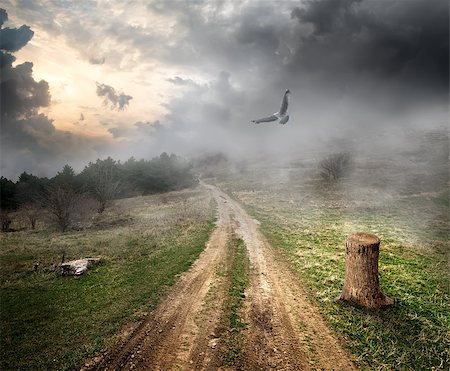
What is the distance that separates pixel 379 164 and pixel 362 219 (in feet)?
218

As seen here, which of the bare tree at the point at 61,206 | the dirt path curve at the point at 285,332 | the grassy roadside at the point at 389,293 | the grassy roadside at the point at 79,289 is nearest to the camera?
the dirt path curve at the point at 285,332

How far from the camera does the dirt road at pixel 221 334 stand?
798cm

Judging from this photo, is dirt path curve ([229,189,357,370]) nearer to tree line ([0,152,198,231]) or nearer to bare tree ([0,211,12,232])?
tree line ([0,152,198,231])

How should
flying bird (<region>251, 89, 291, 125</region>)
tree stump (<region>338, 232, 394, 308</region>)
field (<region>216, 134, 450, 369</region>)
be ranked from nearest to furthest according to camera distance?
field (<region>216, 134, 450, 369</region>) → tree stump (<region>338, 232, 394, 308</region>) → flying bird (<region>251, 89, 291, 125</region>)

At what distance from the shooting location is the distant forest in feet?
134

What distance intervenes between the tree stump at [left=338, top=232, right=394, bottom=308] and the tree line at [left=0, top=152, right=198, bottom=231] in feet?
100

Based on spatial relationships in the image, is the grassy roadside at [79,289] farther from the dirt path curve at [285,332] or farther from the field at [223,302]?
the dirt path curve at [285,332]

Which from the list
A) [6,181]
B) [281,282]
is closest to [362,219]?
[281,282]

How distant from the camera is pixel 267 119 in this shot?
11.5 metres

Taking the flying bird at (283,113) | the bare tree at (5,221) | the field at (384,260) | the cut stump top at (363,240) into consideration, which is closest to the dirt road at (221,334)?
the field at (384,260)

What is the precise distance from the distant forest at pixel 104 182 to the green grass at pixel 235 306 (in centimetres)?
2411

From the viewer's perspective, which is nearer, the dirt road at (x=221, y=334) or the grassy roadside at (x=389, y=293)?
the dirt road at (x=221, y=334)

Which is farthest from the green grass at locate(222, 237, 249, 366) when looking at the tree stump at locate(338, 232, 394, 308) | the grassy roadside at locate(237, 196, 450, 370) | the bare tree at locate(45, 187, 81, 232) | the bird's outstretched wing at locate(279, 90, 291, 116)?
the bare tree at locate(45, 187, 81, 232)

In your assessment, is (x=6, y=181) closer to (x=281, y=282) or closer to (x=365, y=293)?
(x=281, y=282)
